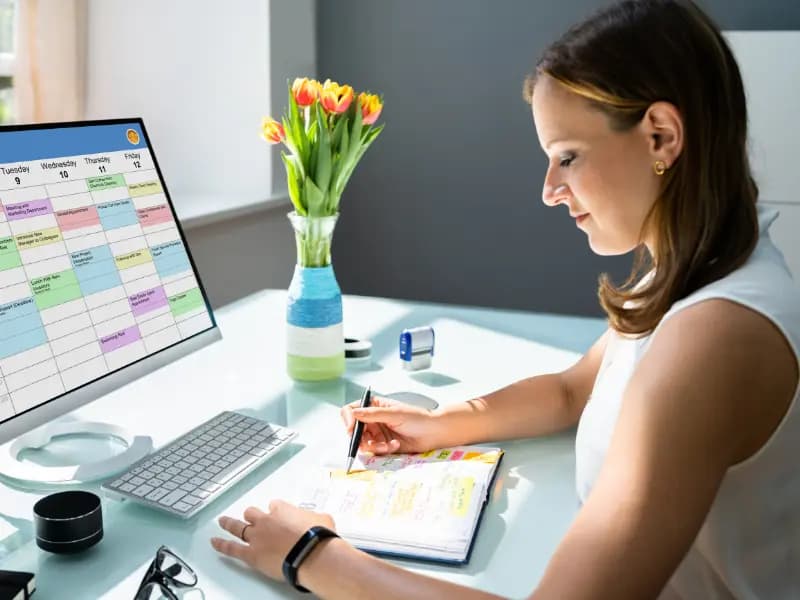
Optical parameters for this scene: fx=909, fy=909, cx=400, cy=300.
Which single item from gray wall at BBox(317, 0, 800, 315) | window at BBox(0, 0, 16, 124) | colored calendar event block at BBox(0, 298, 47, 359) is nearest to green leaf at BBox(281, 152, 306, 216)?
colored calendar event block at BBox(0, 298, 47, 359)

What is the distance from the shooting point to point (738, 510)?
2.97 feet

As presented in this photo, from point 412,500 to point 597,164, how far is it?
0.44 meters

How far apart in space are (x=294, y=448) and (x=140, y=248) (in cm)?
35

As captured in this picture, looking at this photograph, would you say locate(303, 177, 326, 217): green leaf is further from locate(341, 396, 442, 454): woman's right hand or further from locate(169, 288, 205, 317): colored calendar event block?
locate(341, 396, 442, 454): woman's right hand

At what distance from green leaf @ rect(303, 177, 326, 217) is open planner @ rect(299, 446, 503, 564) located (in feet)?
1.40

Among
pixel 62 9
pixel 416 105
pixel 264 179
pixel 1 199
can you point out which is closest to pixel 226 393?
pixel 1 199

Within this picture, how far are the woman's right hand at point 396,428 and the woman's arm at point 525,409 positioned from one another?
15mm

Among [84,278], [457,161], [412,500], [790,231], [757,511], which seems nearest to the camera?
[757,511]

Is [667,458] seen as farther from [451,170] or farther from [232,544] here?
[451,170]

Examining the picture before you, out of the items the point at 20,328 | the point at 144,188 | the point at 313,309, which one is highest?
the point at 144,188

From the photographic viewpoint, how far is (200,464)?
115 centimetres

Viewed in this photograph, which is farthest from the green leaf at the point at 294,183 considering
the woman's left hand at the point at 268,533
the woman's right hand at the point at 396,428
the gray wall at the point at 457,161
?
the gray wall at the point at 457,161

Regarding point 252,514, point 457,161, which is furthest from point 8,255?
point 457,161

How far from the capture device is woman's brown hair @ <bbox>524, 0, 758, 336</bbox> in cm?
93
